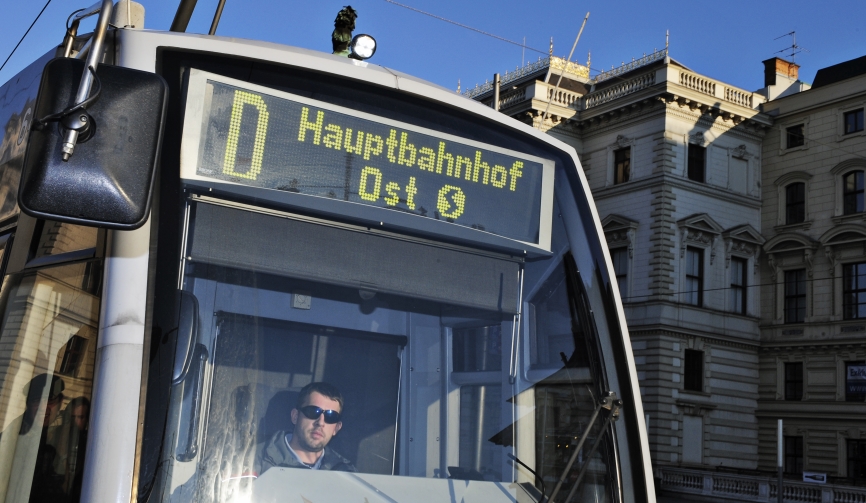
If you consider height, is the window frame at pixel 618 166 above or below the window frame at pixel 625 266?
above

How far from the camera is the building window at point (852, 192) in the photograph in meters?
30.4

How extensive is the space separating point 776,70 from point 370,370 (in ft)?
116

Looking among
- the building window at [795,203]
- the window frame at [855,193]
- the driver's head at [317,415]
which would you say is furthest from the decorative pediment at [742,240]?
the driver's head at [317,415]

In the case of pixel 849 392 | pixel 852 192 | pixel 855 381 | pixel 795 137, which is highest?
pixel 795 137

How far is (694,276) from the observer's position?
104ft

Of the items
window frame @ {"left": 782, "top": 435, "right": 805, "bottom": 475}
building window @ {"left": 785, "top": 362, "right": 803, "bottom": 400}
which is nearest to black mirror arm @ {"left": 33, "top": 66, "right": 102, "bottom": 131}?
window frame @ {"left": 782, "top": 435, "right": 805, "bottom": 475}

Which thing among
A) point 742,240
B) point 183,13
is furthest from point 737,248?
point 183,13

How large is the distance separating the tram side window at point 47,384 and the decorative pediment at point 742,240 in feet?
104

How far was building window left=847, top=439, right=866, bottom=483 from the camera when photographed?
29.5 meters

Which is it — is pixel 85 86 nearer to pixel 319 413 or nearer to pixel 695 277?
pixel 319 413

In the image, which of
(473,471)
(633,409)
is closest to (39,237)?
(473,471)

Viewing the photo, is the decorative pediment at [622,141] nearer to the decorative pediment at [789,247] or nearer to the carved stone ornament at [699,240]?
the carved stone ornament at [699,240]

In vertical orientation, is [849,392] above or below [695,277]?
below

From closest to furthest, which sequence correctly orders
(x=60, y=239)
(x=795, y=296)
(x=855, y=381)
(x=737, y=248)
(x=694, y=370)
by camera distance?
1. (x=60, y=239)
2. (x=855, y=381)
3. (x=694, y=370)
4. (x=795, y=296)
5. (x=737, y=248)
